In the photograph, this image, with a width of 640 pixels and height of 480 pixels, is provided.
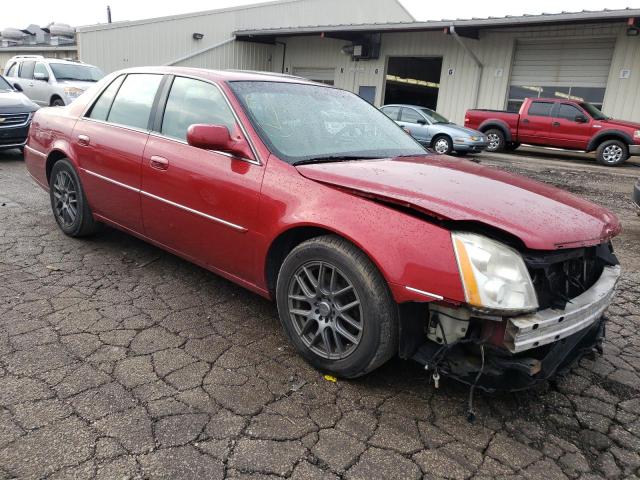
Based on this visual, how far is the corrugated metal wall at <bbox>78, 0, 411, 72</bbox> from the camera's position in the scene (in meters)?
20.8

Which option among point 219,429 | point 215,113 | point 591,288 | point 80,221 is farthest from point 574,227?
point 80,221

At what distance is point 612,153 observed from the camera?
13.3m

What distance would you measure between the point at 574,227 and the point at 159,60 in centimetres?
2289

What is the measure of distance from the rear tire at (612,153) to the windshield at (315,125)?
38.2 feet

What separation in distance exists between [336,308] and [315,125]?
1318 millimetres

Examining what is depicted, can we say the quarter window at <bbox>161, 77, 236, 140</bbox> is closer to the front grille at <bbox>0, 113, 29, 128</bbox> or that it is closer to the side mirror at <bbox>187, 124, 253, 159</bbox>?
the side mirror at <bbox>187, 124, 253, 159</bbox>

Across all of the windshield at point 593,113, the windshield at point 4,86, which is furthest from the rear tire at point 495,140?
the windshield at point 4,86

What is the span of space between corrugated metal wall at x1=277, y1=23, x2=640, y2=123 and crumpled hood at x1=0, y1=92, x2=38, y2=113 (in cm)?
1451

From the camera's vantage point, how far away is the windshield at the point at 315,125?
3.09 m

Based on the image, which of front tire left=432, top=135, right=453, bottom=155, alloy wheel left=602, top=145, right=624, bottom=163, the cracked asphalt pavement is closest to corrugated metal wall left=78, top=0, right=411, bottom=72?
front tire left=432, top=135, right=453, bottom=155

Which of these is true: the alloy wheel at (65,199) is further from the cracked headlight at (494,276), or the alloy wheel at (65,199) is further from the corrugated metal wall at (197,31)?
the corrugated metal wall at (197,31)

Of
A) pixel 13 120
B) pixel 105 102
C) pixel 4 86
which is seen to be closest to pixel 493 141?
pixel 13 120

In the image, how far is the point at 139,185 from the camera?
371 centimetres

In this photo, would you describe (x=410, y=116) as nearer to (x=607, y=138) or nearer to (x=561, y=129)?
(x=561, y=129)
